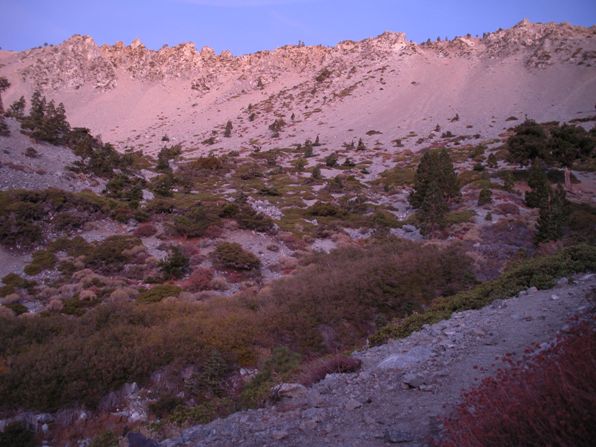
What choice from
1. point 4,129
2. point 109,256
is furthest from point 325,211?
point 4,129

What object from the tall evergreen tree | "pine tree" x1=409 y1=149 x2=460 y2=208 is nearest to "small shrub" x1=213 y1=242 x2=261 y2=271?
the tall evergreen tree

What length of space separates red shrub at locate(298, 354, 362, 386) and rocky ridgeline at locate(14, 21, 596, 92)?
87.2 metres

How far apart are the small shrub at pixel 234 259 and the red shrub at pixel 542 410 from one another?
15747 mm

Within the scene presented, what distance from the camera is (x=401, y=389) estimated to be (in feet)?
21.4

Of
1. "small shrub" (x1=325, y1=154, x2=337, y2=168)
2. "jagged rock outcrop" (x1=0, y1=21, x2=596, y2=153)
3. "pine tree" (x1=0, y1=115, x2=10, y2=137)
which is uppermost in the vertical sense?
"jagged rock outcrop" (x1=0, y1=21, x2=596, y2=153)

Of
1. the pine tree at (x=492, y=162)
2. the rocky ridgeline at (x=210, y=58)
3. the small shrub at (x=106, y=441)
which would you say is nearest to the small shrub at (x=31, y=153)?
the small shrub at (x=106, y=441)

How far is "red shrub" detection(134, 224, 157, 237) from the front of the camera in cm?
2327

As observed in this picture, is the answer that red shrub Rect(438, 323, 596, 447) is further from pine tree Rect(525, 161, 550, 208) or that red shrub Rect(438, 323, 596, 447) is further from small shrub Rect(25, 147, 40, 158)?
small shrub Rect(25, 147, 40, 158)

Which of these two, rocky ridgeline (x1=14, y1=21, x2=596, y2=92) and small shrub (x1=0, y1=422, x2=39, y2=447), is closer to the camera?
small shrub (x1=0, y1=422, x2=39, y2=447)

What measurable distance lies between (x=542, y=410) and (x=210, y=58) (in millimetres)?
104155

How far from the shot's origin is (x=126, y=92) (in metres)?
89.2

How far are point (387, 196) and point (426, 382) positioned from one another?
29423 millimetres

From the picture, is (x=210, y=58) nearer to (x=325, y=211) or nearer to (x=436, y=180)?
(x=325, y=211)

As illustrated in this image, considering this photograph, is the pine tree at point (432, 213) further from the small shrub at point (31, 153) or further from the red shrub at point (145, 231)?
the small shrub at point (31, 153)
